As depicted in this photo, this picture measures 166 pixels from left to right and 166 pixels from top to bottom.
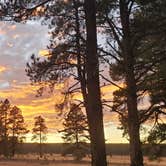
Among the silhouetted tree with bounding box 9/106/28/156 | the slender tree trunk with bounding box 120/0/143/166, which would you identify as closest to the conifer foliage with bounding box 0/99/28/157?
the silhouetted tree with bounding box 9/106/28/156

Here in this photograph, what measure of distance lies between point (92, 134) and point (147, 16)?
6.52 m

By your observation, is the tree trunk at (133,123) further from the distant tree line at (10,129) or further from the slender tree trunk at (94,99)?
the distant tree line at (10,129)

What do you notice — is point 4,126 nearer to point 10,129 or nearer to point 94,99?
point 10,129

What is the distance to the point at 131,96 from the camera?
17.6 m

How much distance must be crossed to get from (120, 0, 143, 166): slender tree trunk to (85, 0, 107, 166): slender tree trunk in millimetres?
4595

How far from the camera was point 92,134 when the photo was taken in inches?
503

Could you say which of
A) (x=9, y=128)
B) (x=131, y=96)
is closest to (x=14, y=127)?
(x=9, y=128)

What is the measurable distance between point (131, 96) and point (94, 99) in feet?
16.7

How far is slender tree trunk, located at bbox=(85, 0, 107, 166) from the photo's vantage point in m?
12.7

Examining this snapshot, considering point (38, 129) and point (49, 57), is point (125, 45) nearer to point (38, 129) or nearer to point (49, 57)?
point (49, 57)

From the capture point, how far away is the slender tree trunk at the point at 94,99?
12.7 m

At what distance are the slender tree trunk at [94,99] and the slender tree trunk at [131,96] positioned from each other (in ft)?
15.1

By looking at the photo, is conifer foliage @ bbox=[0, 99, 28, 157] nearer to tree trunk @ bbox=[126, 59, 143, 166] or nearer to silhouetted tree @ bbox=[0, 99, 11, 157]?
silhouetted tree @ bbox=[0, 99, 11, 157]

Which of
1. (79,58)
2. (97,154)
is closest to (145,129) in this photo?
(79,58)
